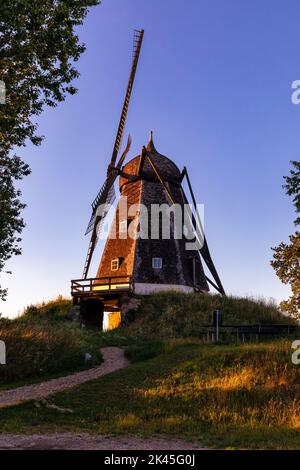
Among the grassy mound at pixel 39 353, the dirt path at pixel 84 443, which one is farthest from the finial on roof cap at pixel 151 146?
the dirt path at pixel 84 443

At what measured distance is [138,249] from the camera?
38.4m

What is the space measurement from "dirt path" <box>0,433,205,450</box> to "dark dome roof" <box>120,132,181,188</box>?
32045 mm

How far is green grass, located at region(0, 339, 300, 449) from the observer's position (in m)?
11.7

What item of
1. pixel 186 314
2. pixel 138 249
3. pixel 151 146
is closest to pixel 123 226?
pixel 138 249

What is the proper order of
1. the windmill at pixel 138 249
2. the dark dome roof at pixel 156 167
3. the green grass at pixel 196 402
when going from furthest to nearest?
1. the dark dome roof at pixel 156 167
2. the windmill at pixel 138 249
3. the green grass at pixel 196 402

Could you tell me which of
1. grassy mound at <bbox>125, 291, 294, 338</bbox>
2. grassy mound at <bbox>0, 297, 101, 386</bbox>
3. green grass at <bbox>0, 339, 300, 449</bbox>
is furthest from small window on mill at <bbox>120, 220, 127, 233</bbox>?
green grass at <bbox>0, 339, 300, 449</bbox>

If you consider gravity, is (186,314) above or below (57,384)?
above

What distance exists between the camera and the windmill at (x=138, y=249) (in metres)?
37.8

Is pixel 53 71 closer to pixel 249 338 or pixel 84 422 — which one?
pixel 84 422

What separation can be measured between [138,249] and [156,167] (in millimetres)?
7864

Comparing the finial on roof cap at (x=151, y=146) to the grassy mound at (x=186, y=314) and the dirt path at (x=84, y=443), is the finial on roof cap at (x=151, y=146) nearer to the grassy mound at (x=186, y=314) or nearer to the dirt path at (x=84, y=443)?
the grassy mound at (x=186, y=314)

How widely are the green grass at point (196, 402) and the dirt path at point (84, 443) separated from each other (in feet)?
2.09

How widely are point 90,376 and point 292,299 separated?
898 centimetres

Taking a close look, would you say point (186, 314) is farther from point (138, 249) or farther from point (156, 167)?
point (156, 167)
